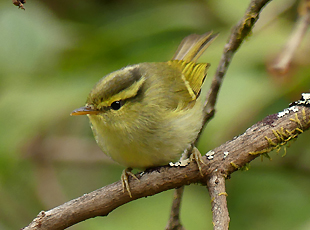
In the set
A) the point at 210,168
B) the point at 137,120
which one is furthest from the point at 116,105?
the point at 210,168

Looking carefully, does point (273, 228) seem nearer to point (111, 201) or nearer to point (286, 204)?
point (286, 204)

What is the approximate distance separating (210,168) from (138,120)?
0.53m

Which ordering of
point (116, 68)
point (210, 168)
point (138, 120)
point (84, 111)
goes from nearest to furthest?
point (210, 168) < point (84, 111) < point (138, 120) < point (116, 68)

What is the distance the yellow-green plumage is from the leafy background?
338 millimetres

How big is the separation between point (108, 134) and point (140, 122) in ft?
0.60

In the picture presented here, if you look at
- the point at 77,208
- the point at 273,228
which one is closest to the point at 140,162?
the point at 77,208

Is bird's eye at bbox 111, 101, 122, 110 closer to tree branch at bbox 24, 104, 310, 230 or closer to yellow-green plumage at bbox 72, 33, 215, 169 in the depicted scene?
yellow-green plumage at bbox 72, 33, 215, 169

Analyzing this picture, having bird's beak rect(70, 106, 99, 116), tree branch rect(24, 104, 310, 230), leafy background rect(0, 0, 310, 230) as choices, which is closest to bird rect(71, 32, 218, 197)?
bird's beak rect(70, 106, 99, 116)

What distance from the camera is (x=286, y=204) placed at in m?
3.40

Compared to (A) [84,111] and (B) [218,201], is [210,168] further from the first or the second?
(A) [84,111]

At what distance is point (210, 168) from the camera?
2.10 metres

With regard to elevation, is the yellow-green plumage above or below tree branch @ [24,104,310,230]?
above

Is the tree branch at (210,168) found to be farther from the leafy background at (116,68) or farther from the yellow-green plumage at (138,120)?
the leafy background at (116,68)

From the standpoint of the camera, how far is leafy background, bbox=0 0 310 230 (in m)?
3.00
